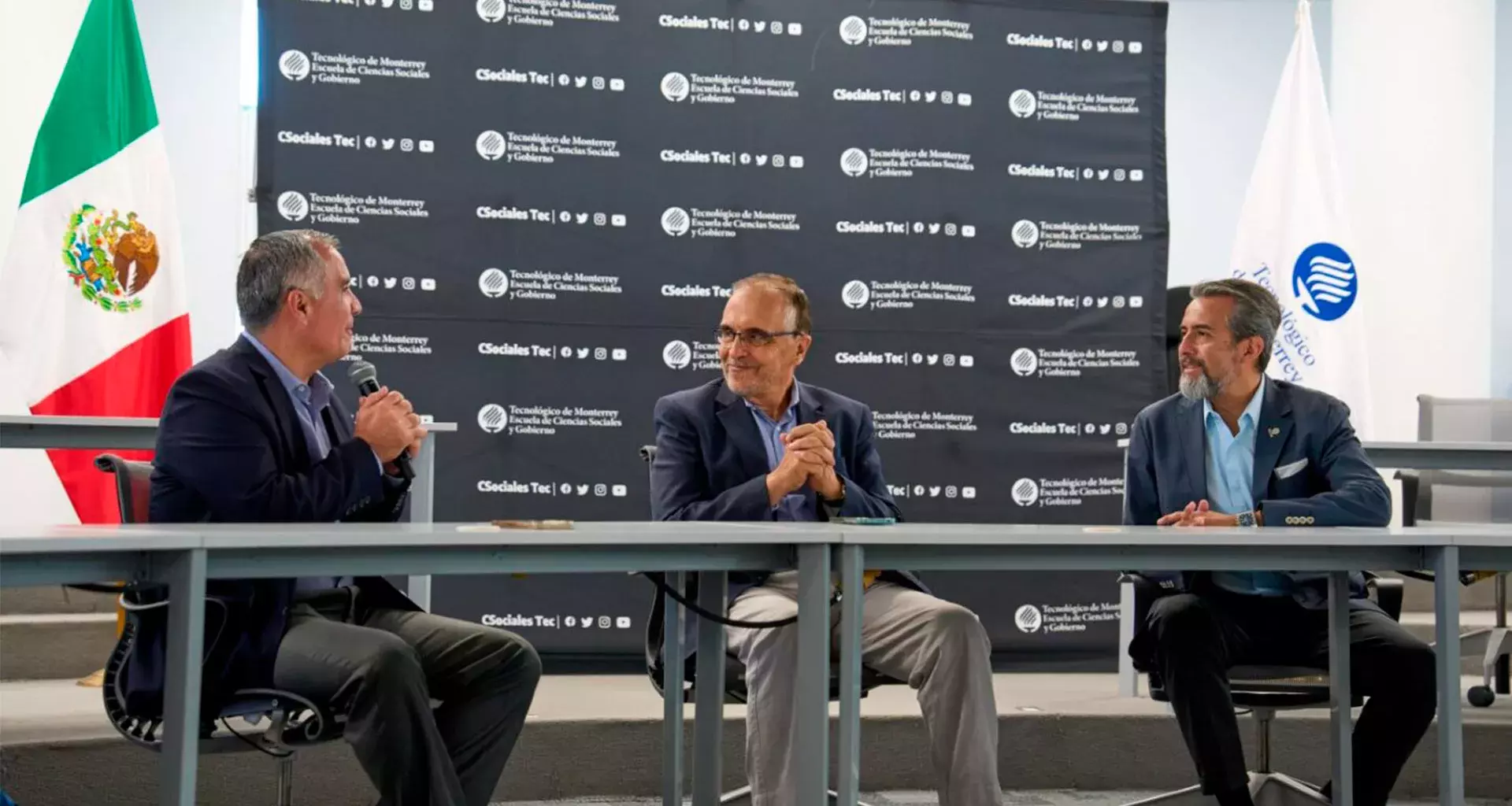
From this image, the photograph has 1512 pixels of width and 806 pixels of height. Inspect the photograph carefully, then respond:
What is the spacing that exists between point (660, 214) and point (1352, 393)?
2649 millimetres

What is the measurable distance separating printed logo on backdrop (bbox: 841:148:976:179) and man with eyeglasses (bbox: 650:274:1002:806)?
1.87 meters

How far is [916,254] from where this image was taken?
4984 millimetres

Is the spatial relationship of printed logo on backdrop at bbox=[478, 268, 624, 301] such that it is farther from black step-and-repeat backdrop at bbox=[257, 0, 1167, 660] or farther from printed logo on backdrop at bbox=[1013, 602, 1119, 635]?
printed logo on backdrop at bbox=[1013, 602, 1119, 635]

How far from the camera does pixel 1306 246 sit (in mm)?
5527

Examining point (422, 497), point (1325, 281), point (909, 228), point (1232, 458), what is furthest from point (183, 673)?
point (1325, 281)

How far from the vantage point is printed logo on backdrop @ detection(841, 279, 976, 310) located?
493 cm

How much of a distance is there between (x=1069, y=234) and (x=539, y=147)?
1849 mm

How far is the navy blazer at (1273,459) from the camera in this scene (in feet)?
10.6

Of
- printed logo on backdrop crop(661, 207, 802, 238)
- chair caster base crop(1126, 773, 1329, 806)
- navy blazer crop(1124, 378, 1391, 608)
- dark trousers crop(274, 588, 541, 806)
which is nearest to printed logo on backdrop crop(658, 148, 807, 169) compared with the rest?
printed logo on backdrop crop(661, 207, 802, 238)

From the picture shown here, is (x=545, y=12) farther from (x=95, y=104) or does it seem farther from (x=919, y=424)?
(x=919, y=424)

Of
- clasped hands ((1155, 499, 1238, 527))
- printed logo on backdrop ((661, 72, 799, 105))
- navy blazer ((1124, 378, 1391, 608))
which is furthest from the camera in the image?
printed logo on backdrop ((661, 72, 799, 105))

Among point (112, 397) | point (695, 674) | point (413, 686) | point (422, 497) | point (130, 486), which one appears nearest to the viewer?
point (413, 686)

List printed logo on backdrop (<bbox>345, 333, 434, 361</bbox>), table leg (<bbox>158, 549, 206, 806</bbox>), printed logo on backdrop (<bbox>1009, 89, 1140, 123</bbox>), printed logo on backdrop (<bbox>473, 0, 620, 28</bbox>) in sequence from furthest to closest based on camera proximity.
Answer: printed logo on backdrop (<bbox>1009, 89, 1140, 123</bbox>) < printed logo on backdrop (<bbox>473, 0, 620, 28</bbox>) < printed logo on backdrop (<bbox>345, 333, 434, 361</bbox>) < table leg (<bbox>158, 549, 206, 806</bbox>)

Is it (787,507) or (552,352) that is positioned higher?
(552,352)
